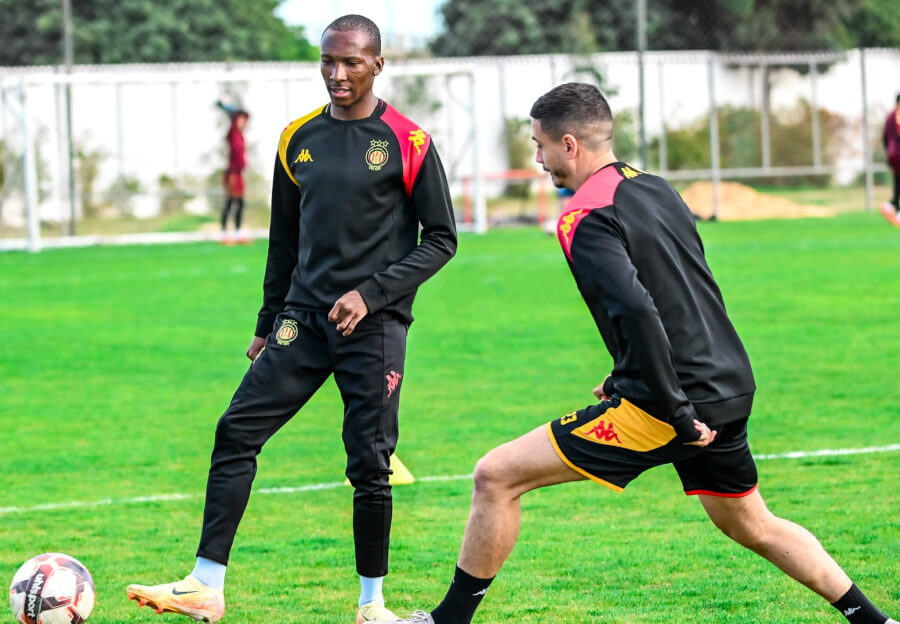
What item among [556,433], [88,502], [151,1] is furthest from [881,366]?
[151,1]

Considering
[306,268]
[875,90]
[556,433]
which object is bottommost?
[556,433]

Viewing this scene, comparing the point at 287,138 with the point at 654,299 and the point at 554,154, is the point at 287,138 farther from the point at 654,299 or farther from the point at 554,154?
the point at 654,299

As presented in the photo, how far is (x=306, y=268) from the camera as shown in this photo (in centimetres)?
499

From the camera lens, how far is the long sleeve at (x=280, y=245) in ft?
16.7

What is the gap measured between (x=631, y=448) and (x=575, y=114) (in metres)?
1.01

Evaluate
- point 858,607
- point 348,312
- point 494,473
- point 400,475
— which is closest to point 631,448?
point 494,473

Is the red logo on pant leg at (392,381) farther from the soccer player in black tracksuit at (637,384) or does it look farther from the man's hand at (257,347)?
the soccer player in black tracksuit at (637,384)

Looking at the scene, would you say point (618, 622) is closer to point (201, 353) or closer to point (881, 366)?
point (881, 366)

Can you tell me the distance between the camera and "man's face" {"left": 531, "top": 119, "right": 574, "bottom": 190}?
430 cm

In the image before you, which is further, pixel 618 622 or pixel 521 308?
pixel 521 308

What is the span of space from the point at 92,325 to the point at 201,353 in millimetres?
2506

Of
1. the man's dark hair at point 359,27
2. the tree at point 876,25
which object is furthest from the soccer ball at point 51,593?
the tree at point 876,25

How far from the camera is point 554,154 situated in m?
4.32

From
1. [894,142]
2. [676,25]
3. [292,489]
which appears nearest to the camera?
[292,489]
